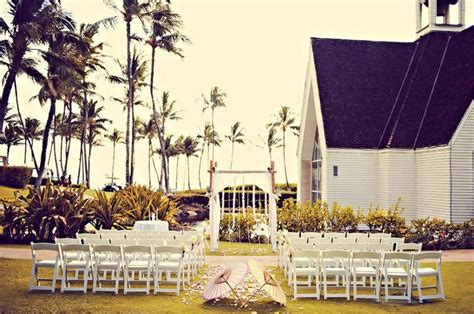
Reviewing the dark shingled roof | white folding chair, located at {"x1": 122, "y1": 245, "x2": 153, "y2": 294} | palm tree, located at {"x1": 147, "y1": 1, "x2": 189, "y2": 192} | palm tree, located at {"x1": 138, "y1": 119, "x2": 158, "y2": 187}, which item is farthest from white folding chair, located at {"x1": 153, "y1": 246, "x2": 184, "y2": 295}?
palm tree, located at {"x1": 138, "y1": 119, "x2": 158, "y2": 187}

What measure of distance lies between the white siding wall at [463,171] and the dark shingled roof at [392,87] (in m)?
0.71

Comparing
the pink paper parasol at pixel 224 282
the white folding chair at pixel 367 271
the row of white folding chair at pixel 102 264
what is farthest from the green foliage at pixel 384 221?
the pink paper parasol at pixel 224 282

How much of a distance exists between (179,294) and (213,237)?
7.45 m

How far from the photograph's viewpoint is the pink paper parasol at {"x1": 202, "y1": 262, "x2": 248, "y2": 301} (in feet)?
32.4

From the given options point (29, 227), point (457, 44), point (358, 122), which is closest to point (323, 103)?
point (358, 122)

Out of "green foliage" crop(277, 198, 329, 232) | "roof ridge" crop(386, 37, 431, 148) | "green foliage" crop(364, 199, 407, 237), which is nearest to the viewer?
"green foliage" crop(364, 199, 407, 237)

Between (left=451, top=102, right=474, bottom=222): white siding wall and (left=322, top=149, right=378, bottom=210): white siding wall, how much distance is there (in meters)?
4.57

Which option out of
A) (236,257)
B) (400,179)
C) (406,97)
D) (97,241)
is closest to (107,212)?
(236,257)

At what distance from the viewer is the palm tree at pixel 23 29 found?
954 inches

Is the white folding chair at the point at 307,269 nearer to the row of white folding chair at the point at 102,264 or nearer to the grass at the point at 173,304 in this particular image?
the grass at the point at 173,304

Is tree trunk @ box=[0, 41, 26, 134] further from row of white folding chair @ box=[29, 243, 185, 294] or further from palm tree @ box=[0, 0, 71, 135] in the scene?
row of white folding chair @ box=[29, 243, 185, 294]

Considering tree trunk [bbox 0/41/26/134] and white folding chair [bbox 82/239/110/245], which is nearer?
white folding chair [bbox 82/239/110/245]

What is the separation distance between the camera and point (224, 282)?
9.91 metres

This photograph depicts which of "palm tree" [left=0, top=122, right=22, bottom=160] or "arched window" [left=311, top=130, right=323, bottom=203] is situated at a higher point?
"palm tree" [left=0, top=122, right=22, bottom=160]
